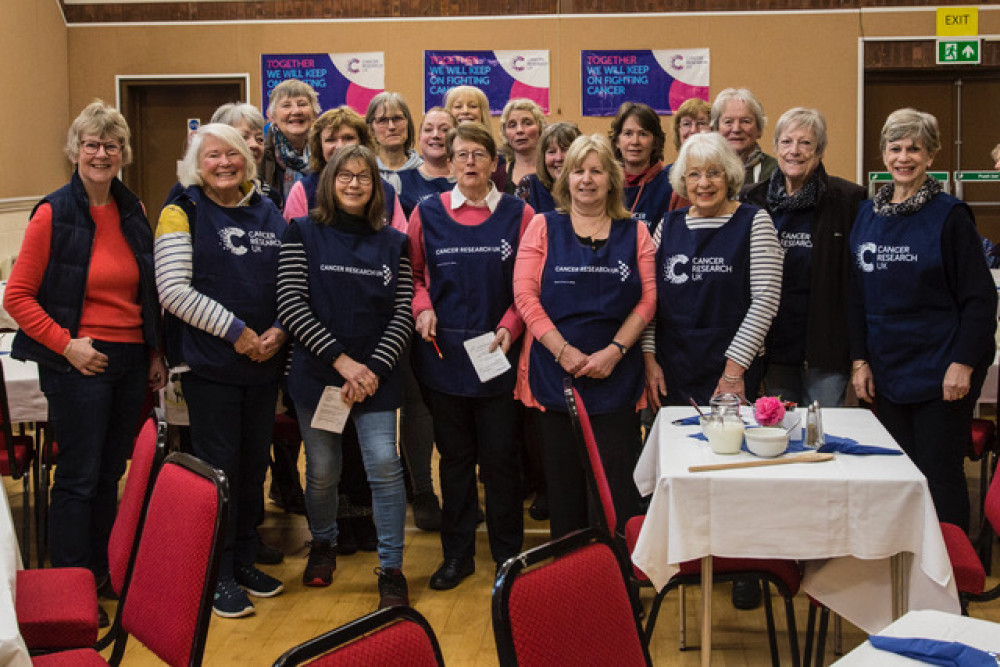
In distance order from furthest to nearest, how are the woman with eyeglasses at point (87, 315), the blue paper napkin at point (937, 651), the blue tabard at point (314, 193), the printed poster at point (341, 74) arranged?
the printed poster at point (341, 74)
the blue tabard at point (314, 193)
the woman with eyeglasses at point (87, 315)
the blue paper napkin at point (937, 651)

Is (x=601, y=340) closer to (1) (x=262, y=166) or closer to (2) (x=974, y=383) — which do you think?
(2) (x=974, y=383)

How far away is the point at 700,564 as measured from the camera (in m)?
2.74

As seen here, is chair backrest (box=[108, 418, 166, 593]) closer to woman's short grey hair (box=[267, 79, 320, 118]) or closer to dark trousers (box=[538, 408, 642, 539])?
dark trousers (box=[538, 408, 642, 539])

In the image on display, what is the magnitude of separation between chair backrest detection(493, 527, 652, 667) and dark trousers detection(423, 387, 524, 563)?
186 centimetres

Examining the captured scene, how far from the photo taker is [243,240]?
347 cm

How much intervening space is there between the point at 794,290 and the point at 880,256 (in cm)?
33

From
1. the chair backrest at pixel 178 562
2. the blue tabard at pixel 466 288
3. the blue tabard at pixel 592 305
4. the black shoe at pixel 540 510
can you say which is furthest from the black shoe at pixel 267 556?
the chair backrest at pixel 178 562

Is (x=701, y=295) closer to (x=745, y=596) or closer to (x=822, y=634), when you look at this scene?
(x=745, y=596)

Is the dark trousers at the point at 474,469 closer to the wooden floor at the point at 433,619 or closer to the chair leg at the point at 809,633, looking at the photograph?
the wooden floor at the point at 433,619

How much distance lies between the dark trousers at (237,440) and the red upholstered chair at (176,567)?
1210 mm

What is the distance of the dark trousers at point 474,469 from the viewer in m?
3.69

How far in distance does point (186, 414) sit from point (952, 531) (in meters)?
2.52

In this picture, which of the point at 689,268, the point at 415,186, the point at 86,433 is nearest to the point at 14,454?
the point at 86,433

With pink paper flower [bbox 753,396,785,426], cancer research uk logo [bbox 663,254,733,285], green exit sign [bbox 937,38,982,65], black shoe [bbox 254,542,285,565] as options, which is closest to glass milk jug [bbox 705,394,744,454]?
pink paper flower [bbox 753,396,785,426]
